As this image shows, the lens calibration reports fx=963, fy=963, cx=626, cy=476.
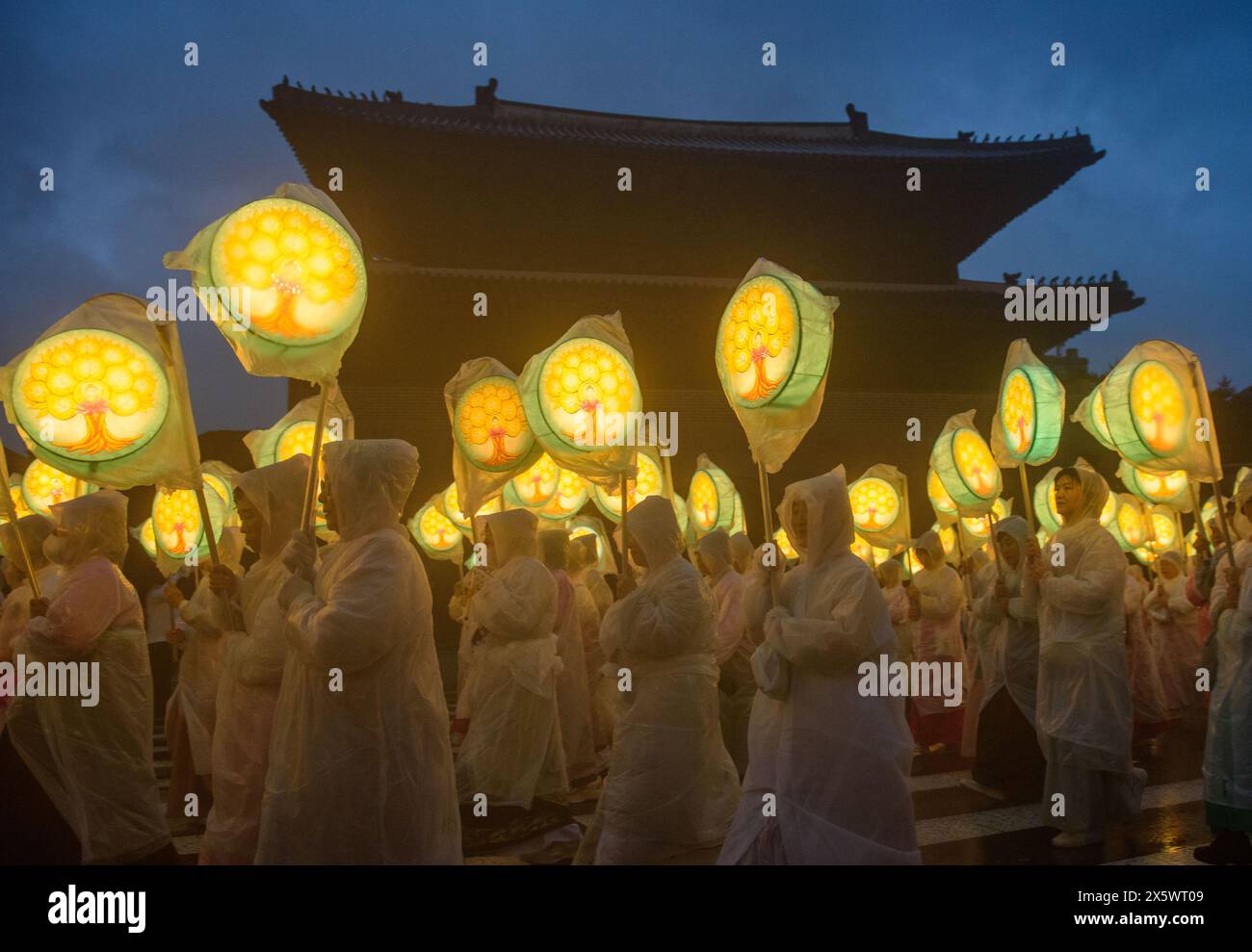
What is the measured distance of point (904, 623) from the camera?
899 cm

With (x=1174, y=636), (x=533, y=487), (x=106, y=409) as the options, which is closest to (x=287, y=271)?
(x=106, y=409)

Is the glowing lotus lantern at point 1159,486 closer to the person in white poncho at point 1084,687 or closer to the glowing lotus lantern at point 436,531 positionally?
the person in white poncho at point 1084,687

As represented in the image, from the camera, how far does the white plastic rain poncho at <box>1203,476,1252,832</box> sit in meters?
4.59

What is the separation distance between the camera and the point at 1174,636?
10.4 metres

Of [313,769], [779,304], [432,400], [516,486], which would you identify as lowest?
[313,769]

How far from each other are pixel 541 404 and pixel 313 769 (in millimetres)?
2411

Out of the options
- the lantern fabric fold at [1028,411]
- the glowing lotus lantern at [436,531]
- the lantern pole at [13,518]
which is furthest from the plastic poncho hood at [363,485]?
the glowing lotus lantern at [436,531]

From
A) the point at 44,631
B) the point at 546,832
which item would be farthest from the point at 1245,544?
the point at 44,631

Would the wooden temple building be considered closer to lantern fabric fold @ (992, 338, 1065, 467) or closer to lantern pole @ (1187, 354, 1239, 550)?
lantern fabric fold @ (992, 338, 1065, 467)

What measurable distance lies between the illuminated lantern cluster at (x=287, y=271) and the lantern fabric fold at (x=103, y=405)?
616 millimetres

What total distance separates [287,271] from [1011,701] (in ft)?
17.8
